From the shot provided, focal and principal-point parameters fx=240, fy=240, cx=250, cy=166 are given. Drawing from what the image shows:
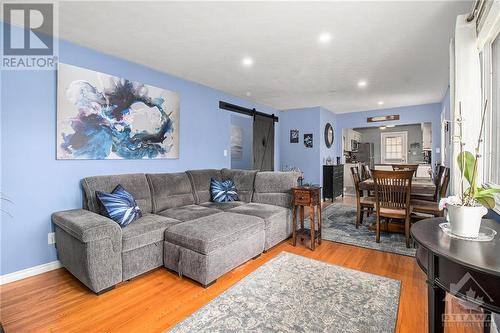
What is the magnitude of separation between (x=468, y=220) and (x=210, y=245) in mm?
1812

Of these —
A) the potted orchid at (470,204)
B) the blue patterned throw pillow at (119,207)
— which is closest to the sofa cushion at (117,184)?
the blue patterned throw pillow at (119,207)

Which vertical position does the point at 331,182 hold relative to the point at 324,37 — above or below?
below

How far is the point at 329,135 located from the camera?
6.82 metres

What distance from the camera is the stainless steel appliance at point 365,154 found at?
9293 millimetres

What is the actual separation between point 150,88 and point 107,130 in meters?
0.87

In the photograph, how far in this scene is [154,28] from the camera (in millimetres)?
2414

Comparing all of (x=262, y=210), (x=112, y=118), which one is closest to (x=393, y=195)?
(x=262, y=210)

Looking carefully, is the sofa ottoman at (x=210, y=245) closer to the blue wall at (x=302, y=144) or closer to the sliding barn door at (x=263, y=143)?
the sliding barn door at (x=263, y=143)

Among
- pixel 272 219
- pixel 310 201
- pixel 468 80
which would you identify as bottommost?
pixel 272 219

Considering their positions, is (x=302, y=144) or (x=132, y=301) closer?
(x=132, y=301)

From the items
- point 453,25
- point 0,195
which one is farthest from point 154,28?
point 453,25

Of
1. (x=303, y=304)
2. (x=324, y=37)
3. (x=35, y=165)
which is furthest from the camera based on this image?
(x=324, y=37)

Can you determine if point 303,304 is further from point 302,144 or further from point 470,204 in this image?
point 302,144

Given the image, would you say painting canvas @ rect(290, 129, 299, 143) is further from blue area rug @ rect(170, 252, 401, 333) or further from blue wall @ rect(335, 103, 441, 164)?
blue area rug @ rect(170, 252, 401, 333)
